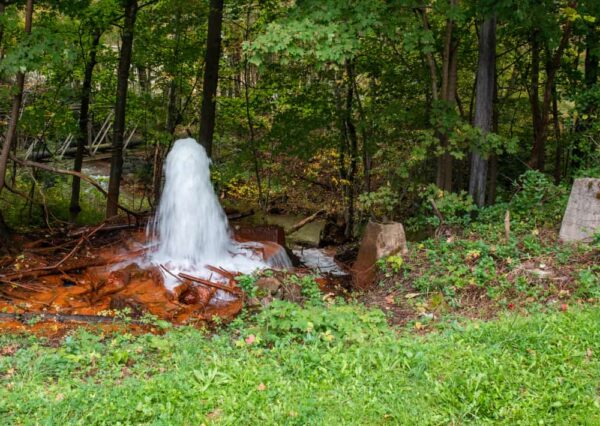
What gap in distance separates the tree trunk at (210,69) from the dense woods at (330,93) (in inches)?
1.6

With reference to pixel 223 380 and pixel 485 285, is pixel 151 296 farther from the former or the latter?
pixel 485 285

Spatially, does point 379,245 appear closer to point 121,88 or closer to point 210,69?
point 210,69

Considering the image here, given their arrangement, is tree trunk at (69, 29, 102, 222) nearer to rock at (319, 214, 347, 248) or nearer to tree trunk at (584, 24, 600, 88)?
rock at (319, 214, 347, 248)

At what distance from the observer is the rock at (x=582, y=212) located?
23.2 feet

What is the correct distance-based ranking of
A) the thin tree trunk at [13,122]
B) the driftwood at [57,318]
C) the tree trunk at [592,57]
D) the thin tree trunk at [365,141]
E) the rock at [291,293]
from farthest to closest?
the thin tree trunk at [365,141], the tree trunk at [592,57], the thin tree trunk at [13,122], the rock at [291,293], the driftwood at [57,318]

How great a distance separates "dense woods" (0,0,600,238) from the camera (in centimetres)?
834

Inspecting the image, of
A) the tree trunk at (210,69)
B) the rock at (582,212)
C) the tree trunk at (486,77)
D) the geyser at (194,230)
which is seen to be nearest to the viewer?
the rock at (582,212)

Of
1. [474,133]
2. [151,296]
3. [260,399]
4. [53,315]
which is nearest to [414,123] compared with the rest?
[474,133]

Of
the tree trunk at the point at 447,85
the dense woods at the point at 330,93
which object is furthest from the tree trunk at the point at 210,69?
the tree trunk at the point at 447,85

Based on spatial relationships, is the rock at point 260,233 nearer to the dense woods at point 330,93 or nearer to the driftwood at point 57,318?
the dense woods at point 330,93

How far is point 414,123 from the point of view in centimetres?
1185

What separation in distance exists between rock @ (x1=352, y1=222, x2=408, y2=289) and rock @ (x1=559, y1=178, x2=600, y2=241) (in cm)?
219

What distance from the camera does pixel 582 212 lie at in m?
7.18

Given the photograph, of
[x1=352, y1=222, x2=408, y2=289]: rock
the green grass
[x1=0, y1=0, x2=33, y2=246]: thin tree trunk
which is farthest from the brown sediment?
[x1=352, y1=222, x2=408, y2=289]: rock
